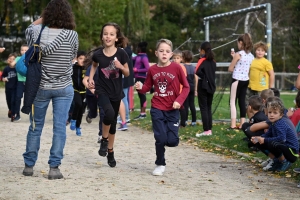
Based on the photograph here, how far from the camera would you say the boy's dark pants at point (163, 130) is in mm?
8445

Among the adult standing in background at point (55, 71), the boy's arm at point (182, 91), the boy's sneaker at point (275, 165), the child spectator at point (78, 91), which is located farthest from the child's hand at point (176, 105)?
the child spectator at point (78, 91)

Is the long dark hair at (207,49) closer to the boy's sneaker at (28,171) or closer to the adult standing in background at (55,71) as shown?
the adult standing in background at (55,71)

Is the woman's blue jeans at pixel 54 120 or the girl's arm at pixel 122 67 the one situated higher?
the girl's arm at pixel 122 67

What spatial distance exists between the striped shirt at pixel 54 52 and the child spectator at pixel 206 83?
5.26m

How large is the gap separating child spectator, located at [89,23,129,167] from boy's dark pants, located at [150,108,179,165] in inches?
27.9

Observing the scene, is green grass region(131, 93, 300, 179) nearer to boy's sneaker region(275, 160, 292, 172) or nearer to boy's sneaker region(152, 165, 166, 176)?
boy's sneaker region(275, 160, 292, 172)

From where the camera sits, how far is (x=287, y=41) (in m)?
38.7

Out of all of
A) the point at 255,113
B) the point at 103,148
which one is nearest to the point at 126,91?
the point at 255,113

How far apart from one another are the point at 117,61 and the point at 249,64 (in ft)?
17.4

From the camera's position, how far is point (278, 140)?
834 centimetres

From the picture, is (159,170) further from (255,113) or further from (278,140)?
(255,113)

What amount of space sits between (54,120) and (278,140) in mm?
2736

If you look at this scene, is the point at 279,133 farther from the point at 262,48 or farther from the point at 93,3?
the point at 93,3

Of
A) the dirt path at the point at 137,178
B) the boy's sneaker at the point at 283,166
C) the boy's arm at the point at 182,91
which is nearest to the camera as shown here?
the dirt path at the point at 137,178
